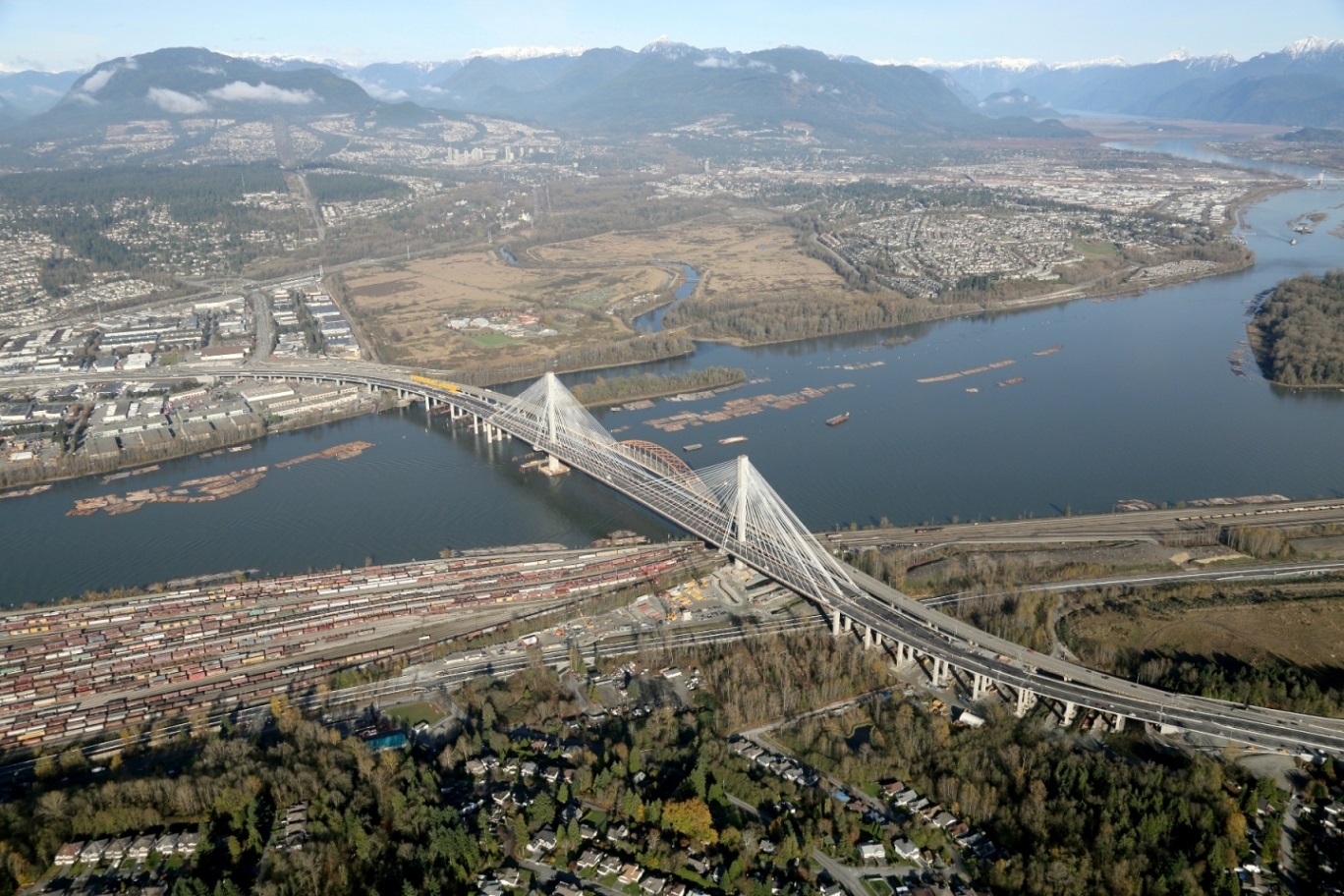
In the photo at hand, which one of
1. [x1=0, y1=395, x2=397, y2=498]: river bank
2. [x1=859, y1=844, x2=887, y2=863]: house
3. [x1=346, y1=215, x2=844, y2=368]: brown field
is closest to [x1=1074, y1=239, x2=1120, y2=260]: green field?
[x1=346, y1=215, x2=844, y2=368]: brown field

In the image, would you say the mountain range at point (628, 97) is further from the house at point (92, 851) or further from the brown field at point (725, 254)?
the house at point (92, 851)

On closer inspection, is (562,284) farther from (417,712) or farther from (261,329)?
(417,712)

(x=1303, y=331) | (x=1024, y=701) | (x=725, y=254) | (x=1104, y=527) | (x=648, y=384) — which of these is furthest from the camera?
(x=725, y=254)

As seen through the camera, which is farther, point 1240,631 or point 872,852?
point 1240,631

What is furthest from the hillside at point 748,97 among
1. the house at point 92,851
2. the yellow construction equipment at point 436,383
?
the house at point 92,851

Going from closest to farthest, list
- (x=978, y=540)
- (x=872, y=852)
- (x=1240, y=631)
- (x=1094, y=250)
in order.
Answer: (x=872, y=852), (x=1240, y=631), (x=978, y=540), (x=1094, y=250)

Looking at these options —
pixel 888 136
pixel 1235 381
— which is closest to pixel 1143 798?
pixel 1235 381

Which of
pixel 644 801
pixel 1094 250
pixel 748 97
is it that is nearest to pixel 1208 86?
pixel 748 97
